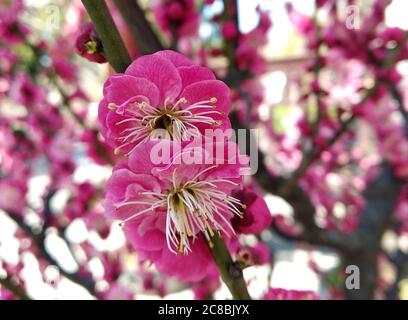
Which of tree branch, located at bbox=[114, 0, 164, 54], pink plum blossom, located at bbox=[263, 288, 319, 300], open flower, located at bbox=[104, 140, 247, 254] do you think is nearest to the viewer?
open flower, located at bbox=[104, 140, 247, 254]

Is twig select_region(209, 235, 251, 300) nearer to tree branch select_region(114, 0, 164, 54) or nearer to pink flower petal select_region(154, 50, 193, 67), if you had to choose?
pink flower petal select_region(154, 50, 193, 67)

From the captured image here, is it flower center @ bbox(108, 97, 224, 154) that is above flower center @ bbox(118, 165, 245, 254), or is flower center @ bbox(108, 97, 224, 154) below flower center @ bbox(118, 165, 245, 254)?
above

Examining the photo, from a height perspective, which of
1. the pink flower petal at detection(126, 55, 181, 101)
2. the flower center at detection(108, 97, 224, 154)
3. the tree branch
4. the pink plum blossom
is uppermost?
the tree branch

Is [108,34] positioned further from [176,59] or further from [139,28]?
[139,28]

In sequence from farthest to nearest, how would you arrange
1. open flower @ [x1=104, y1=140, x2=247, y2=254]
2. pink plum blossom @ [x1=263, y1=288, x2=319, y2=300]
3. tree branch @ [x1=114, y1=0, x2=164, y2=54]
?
tree branch @ [x1=114, y1=0, x2=164, y2=54], pink plum blossom @ [x1=263, y1=288, x2=319, y2=300], open flower @ [x1=104, y1=140, x2=247, y2=254]

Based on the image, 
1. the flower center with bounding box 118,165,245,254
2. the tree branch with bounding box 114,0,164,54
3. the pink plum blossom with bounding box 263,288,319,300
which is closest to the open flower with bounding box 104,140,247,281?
the flower center with bounding box 118,165,245,254

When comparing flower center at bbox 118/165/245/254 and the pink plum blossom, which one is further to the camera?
the pink plum blossom

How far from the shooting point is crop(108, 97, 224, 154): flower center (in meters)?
0.43

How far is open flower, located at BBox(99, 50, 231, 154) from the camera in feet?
1.37

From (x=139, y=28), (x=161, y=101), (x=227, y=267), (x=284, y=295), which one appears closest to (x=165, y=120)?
(x=161, y=101)

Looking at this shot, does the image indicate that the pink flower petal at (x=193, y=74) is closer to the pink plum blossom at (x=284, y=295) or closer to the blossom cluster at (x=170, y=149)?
the blossom cluster at (x=170, y=149)

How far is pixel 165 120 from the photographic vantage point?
0.45 m
